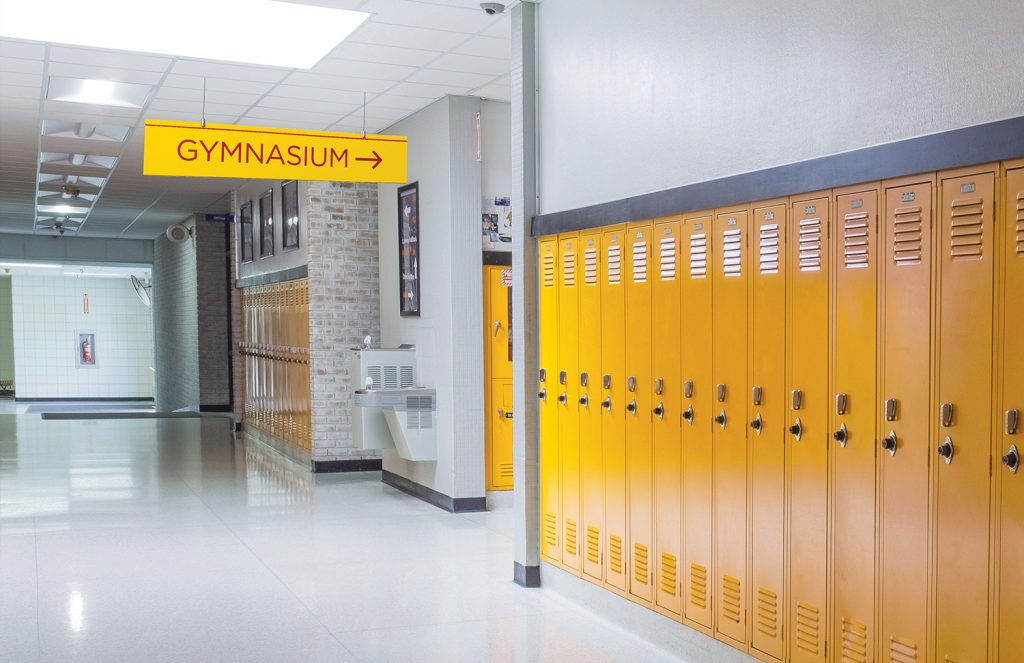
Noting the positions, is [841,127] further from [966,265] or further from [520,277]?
[520,277]

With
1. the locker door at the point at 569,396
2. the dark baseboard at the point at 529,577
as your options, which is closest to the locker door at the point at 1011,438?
the locker door at the point at 569,396

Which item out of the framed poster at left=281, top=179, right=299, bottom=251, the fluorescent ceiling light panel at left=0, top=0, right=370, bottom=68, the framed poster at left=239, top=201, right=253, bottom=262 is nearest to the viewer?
the fluorescent ceiling light panel at left=0, top=0, right=370, bottom=68

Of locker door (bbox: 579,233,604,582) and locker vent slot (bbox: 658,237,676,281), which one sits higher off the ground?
locker vent slot (bbox: 658,237,676,281)

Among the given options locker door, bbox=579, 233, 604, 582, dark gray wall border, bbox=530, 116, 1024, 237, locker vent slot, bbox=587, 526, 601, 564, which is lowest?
locker vent slot, bbox=587, 526, 601, 564

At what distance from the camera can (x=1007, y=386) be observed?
284 centimetres

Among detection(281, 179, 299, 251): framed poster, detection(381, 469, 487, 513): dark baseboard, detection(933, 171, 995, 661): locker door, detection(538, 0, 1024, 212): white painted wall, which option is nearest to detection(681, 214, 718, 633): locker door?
detection(538, 0, 1024, 212): white painted wall

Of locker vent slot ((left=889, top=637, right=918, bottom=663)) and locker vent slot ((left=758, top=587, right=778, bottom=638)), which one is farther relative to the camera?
locker vent slot ((left=758, top=587, right=778, bottom=638))

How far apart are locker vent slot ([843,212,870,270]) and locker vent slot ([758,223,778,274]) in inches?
14.2

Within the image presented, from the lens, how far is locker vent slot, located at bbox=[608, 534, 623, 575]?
4.75 m

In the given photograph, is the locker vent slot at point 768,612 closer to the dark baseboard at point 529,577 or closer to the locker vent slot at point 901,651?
the locker vent slot at point 901,651

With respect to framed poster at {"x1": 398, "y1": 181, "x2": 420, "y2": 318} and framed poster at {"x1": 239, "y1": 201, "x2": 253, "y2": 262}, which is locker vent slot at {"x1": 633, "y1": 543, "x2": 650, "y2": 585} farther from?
framed poster at {"x1": 239, "y1": 201, "x2": 253, "y2": 262}

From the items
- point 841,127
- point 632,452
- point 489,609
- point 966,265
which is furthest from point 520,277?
point 966,265

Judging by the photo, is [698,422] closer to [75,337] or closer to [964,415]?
[964,415]

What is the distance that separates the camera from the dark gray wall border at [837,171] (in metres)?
2.88
